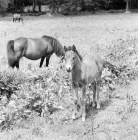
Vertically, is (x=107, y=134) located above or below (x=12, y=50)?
below

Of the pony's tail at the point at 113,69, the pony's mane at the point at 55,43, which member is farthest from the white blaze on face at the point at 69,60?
the pony's mane at the point at 55,43

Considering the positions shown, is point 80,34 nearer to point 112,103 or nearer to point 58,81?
point 58,81

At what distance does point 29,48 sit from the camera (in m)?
9.43

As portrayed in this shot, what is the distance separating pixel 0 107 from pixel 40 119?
3.32 ft

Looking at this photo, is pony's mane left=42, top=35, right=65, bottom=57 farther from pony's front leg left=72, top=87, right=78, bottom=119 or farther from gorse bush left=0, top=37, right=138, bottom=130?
pony's front leg left=72, top=87, right=78, bottom=119

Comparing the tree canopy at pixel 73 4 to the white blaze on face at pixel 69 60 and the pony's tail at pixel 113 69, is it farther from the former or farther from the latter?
the white blaze on face at pixel 69 60

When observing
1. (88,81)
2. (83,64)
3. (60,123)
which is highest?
(83,64)

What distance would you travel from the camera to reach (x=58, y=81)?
739 centimetres

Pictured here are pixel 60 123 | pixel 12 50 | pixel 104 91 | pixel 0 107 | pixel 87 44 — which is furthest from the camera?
pixel 87 44

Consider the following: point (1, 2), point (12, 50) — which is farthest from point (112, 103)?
point (1, 2)

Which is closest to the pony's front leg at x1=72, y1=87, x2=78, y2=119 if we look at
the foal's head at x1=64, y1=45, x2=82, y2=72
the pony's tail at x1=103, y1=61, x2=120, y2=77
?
the foal's head at x1=64, y1=45, x2=82, y2=72

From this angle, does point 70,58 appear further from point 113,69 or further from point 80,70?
point 113,69

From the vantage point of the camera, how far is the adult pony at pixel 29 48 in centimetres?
898

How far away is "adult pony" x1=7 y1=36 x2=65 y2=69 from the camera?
8.98 m
